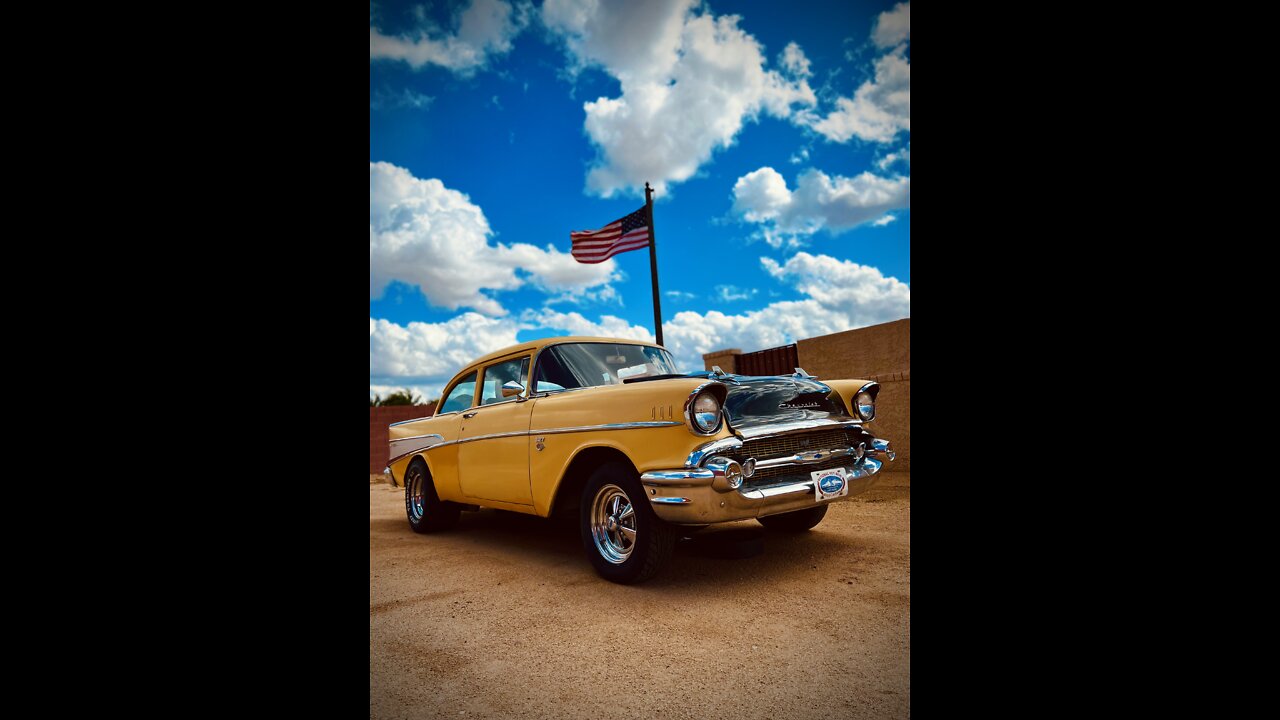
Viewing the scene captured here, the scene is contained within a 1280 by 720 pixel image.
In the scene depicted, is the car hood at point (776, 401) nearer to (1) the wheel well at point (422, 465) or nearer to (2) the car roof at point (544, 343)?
(2) the car roof at point (544, 343)

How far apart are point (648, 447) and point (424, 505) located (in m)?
3.16

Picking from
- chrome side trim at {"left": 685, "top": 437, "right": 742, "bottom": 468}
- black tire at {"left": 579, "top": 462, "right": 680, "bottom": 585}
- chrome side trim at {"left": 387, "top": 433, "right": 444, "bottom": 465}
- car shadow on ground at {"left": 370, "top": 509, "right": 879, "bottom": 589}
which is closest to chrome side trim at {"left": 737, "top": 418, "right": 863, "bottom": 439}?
chrome side trim at {"left": 685, "top": 437, "right": 742, "bottom": 468}

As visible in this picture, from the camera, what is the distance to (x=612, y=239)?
33.7 ft

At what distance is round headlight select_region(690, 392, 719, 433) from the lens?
3.09 metres

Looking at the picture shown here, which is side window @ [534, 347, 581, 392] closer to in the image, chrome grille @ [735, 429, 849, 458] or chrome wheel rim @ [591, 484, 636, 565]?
chrome wheel rim @ [591, 484, 636, 565]

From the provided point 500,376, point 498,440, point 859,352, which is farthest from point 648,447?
point 859,352

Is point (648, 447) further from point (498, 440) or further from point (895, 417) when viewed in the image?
point (895, 417)

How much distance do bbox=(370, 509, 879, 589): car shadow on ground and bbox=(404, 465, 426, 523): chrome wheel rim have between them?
1.04 ft

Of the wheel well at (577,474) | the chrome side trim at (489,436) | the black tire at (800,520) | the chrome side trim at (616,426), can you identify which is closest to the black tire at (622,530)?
the wheel well at (577,474)
